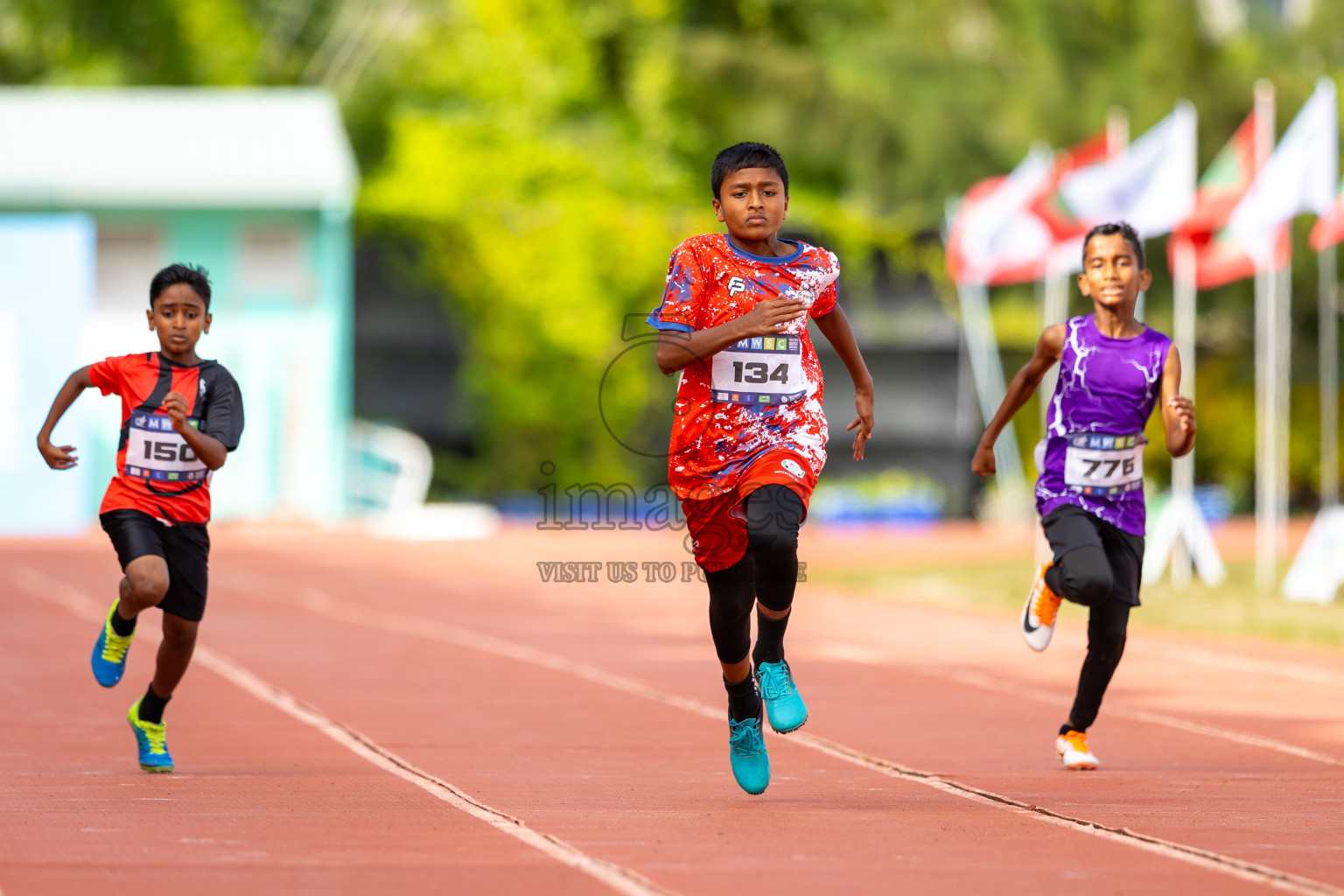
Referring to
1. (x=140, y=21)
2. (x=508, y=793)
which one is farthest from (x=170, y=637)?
(x=140, y=21)

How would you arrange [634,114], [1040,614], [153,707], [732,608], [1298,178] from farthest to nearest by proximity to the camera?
[634,114] < [1298,178] < [1040,614] < [153,707] < [732,608]

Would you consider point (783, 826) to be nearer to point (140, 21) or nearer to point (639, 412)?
point (639, 412)

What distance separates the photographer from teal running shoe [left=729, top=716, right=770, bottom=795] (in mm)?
6492

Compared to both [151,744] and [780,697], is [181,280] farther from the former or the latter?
[780,697]

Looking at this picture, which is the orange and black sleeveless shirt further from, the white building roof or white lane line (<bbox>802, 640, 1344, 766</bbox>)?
the white building roof

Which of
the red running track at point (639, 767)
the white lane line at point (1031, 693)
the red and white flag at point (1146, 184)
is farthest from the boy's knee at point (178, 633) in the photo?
the red and white flag at point (1146, 184)

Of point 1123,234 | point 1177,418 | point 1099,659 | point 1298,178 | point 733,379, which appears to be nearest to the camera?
point 733,379

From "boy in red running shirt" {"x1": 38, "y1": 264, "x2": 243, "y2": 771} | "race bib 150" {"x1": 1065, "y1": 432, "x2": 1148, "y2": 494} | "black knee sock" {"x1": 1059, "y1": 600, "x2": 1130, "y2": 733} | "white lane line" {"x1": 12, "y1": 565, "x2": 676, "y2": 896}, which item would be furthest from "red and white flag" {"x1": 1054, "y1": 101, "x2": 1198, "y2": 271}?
"boy in red running shirt" {"x1": 38, "y1": 264, "x2": 243, "y2": 771}

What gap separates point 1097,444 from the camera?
763 cm

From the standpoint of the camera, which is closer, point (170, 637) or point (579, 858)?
point (579, 858)

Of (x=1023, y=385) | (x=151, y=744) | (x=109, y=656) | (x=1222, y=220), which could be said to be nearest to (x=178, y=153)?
(x=1222, y=220)

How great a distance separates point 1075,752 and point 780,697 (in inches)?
63.1

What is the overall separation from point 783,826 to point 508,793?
1110mm

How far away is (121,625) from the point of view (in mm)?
7445
